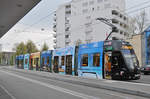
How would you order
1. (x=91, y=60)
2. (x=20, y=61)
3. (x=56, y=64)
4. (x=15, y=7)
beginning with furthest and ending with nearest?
(x=20, y=61) → (x=56, y=64) → (x=91, y=60) → (x=15, y=7)

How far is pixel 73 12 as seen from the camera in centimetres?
8588

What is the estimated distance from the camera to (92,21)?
75.6 metres

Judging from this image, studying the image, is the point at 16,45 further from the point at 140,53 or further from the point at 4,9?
the point at 4,9

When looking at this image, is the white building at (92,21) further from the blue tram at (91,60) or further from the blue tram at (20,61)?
the blue tram at (91,60)

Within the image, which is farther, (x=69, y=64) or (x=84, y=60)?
(x=69, y=64)

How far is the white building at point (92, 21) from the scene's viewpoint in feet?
235

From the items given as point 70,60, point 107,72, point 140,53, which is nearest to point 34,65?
point 70,60

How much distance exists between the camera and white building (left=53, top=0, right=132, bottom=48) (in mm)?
71625

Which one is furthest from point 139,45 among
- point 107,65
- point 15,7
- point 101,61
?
point 15,7

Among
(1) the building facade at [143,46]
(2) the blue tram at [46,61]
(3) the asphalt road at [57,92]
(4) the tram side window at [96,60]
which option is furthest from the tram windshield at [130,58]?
(1) the building facade at [143,46]

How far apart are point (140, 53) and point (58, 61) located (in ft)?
62.6

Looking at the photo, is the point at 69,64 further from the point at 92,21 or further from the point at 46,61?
the point at 92,21

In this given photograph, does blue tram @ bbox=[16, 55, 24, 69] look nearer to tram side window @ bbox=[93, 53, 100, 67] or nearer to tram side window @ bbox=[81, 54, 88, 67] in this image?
tram side window @ bbox=[81, 54, 88, 67]

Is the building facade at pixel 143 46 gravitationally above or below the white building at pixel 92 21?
below
